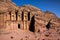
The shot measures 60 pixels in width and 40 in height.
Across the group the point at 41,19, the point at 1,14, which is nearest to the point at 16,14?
the point at 1,14

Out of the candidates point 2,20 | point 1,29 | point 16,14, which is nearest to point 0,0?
point 16,14

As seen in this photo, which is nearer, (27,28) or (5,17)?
(5,17)

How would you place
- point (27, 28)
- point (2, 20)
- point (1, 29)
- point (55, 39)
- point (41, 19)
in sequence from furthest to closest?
point (41, 19) < point (27, 28) < point (2, 20) < point (1, 29) < point (55, 39)

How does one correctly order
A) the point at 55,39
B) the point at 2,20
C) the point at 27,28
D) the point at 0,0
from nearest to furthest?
the point at 55,39 < the point at 2,20 < the point at 27,28 < the point at 0,0

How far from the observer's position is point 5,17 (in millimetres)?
40406

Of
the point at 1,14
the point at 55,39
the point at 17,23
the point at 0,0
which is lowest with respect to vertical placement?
the point at 55,39

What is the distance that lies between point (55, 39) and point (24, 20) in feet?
65.0

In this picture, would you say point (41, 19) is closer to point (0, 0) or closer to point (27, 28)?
point (27, 28)

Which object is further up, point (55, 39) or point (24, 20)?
point (24, 20)

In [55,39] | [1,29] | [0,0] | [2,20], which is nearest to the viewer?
[55,39]

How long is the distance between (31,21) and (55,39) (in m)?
20.2

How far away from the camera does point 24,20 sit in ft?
143

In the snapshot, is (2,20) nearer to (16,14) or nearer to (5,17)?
(5,17)

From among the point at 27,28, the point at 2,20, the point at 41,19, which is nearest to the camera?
the point at 2,20
